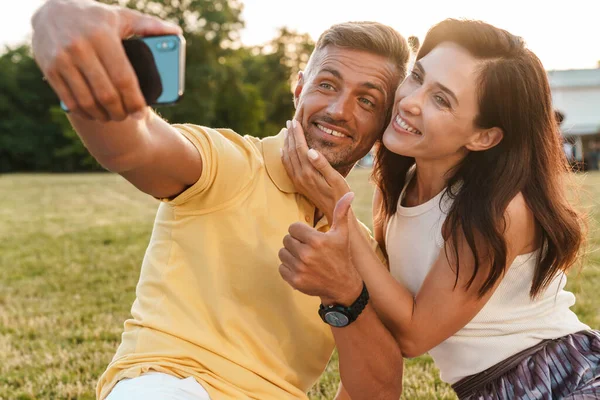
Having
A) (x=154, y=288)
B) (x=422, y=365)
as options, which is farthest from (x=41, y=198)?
(x=154, y=288)

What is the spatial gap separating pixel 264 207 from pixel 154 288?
52 centimetres

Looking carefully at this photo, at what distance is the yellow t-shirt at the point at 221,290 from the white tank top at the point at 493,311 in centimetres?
62

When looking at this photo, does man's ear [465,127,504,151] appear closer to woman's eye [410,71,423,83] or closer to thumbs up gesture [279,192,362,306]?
woman's eye [410,71,423,83]

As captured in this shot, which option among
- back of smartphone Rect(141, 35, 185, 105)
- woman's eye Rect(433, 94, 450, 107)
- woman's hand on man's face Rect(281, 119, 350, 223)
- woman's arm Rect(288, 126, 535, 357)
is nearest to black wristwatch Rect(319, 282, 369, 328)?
woman's arm Rect(288, 126, 535, 357)

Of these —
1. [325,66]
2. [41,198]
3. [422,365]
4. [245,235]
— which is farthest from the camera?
[41,198]

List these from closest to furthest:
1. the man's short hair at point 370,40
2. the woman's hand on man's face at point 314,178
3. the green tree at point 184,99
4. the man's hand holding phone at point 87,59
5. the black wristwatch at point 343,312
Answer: the man's hand holding phone at point 87,59 → the black wristwatch at point 343,312 → the woman's hand on man's face at point 314,178 → the man's short hair at point 370,40 → the green tree at point 184,99

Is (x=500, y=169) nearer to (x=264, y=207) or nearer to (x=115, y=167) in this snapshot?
(x=264, y=207)

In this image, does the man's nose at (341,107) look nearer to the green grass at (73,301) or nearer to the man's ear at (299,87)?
the man's ear at (299,87)

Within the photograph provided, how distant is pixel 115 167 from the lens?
→ 1811mm

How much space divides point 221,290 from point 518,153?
1.35 m

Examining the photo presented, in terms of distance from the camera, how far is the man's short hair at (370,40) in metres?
3.24

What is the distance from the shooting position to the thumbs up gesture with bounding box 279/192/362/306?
7.36ft

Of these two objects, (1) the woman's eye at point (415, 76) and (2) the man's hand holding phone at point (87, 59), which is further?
(1) the woman's eye at point (415, 76)

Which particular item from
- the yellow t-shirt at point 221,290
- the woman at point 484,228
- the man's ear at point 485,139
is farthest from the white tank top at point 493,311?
the yellow t-shirt at point 221,290
